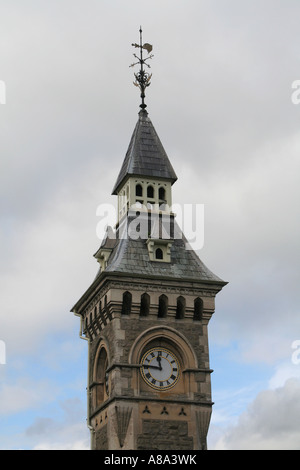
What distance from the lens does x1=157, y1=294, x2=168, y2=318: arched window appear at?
4931 centimetres

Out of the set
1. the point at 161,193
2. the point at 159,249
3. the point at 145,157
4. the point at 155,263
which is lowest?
the point at 155,263

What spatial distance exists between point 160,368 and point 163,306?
11.2 feet

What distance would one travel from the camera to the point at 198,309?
50.1 metres

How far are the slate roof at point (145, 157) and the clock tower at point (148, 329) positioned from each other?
0.17 meters

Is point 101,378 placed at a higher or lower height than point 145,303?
Answer: lower

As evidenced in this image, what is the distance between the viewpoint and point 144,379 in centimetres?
4772

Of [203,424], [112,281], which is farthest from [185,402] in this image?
[112,281]

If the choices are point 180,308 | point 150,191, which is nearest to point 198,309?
point 180,308

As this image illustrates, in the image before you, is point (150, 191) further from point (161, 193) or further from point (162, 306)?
point (162, 306)

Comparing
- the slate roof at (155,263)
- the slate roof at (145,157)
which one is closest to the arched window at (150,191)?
the slate roof at (145,157)

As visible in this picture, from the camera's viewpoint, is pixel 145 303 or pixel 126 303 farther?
pixel 145 303

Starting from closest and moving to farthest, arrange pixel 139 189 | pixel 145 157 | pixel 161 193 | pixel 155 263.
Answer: pixel 155 263, pixel 139 189, pixel 161 193, pixel 145 157

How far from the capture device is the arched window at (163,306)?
49312 mm

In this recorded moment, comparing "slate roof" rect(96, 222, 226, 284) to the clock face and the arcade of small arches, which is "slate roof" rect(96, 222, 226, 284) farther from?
the clock face
